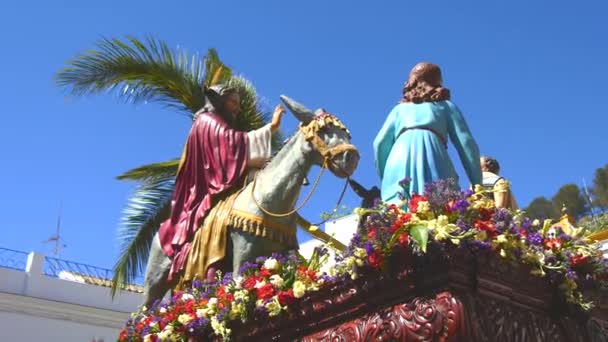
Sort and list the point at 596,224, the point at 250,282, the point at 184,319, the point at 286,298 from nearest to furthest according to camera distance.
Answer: the point at 286,298 < the point at 250,282 < the point at 184,319 < the point at 596,224

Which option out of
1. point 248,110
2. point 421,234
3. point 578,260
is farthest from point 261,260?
point 248,110

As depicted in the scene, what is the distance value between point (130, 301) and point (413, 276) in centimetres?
1684

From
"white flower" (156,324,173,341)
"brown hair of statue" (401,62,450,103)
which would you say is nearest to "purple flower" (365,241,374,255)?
"white flower" (156,324,173,341)

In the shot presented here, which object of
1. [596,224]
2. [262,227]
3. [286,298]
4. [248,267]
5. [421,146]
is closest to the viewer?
[286,298]

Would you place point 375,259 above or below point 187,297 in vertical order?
below

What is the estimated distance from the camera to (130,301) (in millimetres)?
19656

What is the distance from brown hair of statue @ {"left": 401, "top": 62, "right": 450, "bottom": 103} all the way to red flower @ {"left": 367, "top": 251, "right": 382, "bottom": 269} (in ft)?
8.97

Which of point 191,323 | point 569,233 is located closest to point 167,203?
point 191,323

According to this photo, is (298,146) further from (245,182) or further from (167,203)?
(167,203)

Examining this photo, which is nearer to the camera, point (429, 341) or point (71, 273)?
point (429, 341)

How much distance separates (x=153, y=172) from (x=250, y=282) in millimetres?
5929

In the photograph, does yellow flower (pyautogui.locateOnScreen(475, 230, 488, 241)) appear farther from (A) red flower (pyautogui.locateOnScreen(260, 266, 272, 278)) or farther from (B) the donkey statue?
(B) the donkey statue

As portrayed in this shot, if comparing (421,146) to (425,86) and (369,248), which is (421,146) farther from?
(369,248)

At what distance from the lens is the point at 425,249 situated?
11.8 feet
